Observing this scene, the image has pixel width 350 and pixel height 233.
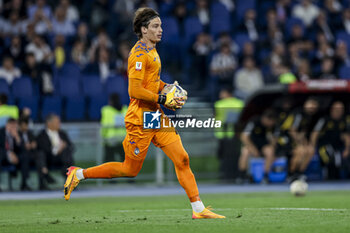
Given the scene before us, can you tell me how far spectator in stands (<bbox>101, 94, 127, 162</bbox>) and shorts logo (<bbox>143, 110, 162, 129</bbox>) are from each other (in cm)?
845

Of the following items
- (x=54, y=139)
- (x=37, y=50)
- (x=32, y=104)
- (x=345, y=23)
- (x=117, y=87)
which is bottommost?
(x=54, y=139)

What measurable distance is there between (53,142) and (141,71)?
29.0ft

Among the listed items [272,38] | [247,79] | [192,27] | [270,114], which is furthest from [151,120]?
[272,38]

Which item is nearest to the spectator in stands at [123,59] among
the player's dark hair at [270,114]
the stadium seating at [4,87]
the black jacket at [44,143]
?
the stadium seating at [4,87]

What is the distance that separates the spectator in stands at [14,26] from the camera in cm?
2069

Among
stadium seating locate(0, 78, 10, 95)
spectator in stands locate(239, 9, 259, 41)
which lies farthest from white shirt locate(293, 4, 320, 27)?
stadium seating locate(0, 78, 10, 95)

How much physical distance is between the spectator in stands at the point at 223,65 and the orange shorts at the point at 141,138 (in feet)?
39.8

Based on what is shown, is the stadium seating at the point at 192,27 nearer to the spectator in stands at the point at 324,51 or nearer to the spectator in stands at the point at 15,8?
the spectator in stands at the point at 324,51

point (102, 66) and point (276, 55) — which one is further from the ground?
point (276, 55)

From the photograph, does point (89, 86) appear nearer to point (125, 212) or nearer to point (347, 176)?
point (347, 176)

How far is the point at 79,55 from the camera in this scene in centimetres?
2030

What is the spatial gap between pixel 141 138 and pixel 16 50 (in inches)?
494

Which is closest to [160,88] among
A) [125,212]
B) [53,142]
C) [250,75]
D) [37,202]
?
[125,212]

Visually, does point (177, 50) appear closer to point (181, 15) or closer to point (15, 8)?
point (181, 15)
